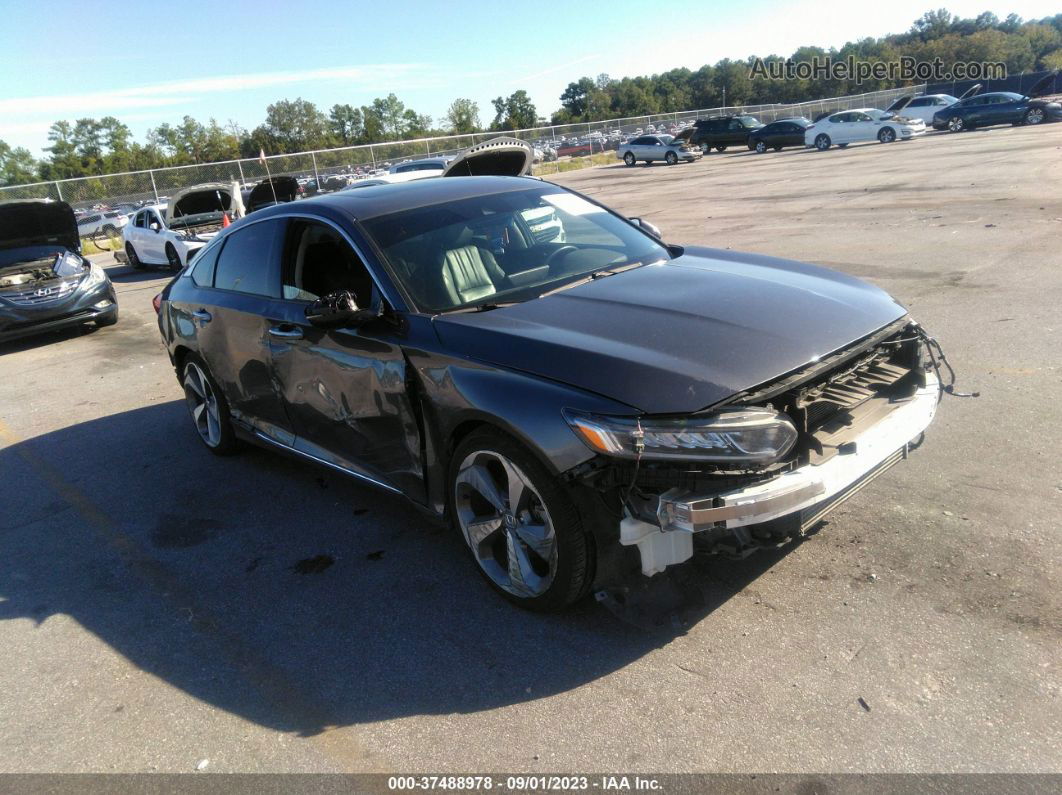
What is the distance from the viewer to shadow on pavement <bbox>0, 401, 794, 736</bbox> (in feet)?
10.6

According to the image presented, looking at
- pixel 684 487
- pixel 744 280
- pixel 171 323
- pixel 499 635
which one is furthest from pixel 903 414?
pixel 171 323

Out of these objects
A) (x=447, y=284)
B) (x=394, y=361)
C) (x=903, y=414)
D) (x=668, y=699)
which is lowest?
(x=668, y=699)

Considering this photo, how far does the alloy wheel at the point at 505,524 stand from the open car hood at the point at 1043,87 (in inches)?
1986

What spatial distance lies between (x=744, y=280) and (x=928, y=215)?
1100 centimetres

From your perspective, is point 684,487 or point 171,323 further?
point 171,323

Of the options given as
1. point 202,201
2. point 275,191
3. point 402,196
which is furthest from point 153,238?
point 402,196

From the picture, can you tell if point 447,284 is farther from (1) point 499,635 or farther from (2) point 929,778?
(2) point 929,778

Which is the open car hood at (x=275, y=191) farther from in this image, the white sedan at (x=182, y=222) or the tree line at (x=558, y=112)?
the tree line at (x=558, y=112)

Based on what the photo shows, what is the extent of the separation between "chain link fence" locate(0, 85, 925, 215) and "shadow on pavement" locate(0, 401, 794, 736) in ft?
59.7

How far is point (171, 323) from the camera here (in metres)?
6.32

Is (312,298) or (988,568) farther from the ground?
(312,298)

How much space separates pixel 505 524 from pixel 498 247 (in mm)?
1591
